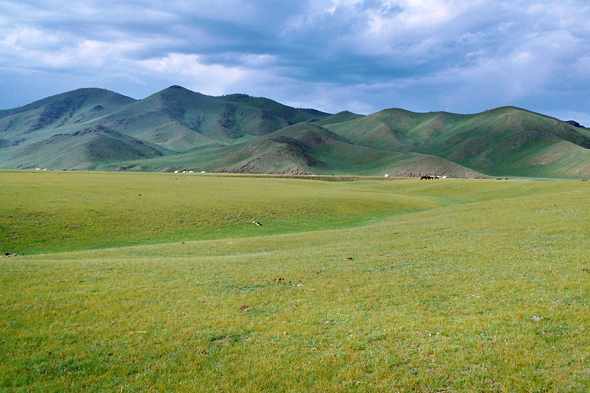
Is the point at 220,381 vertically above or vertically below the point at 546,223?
below

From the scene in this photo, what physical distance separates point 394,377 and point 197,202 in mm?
39707

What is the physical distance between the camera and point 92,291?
13.2 m

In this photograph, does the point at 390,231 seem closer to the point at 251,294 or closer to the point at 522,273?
the point at 522,273

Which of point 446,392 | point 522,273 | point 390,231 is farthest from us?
point 390,231

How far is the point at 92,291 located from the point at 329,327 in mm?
8391

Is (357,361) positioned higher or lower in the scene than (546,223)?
lower

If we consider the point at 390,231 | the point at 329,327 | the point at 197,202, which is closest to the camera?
the point at 329,327

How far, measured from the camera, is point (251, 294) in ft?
43.3

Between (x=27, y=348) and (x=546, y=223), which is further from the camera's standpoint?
(x=546, y=223)

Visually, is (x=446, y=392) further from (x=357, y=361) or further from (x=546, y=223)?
(x=546, y=223)

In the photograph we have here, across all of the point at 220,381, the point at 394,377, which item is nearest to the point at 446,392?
the point at 394,377

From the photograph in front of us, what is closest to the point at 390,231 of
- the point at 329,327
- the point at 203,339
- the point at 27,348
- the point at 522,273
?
the point at 522,273

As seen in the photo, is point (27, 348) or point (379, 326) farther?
point (379, 326)

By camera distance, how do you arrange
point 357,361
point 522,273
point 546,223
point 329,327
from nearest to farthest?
point 357,361 → point 329,327 → point 522,273 → point 546,223
